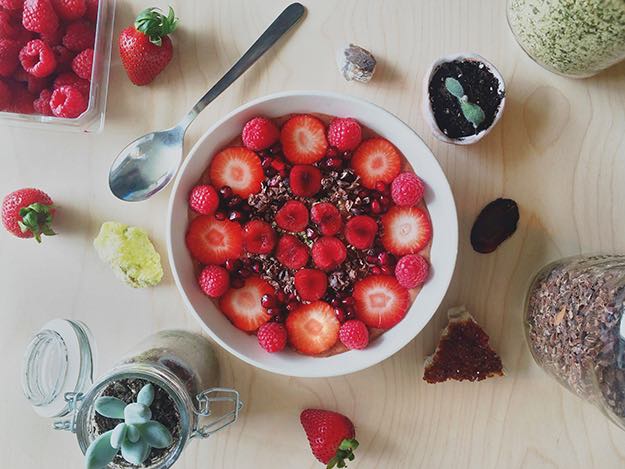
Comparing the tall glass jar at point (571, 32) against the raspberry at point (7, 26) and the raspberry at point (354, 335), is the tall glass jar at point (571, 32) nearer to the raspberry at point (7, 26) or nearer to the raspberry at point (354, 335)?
the raspberry at point (354, 335)

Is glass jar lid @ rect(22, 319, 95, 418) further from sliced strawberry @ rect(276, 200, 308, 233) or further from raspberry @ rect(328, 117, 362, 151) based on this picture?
raspberry @ rect(328, 117, 362, 151)

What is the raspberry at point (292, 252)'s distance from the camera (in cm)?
100

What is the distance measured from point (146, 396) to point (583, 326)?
571 mm

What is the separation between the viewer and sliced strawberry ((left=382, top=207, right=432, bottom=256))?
998mm

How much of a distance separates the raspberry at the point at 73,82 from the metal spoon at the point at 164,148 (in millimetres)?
113

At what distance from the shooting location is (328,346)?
101cm

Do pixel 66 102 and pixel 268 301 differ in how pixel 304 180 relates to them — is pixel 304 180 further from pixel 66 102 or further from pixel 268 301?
pixel 66 102

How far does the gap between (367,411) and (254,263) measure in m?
0.30

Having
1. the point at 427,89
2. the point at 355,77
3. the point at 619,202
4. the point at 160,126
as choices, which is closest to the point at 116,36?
the point at 160,126

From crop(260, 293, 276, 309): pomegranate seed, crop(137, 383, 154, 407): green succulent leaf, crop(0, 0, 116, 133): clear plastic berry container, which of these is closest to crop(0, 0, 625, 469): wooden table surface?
crop(0, 0, 116, 133): clear plastic berry container

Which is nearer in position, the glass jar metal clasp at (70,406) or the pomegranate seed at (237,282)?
the glass jar metal clasp at (70,406)

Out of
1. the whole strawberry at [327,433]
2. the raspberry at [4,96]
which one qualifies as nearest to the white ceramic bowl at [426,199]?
the whole strawberry at [327,433]

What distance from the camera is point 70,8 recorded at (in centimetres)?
105

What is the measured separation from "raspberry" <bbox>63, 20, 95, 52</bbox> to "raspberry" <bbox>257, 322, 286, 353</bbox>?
522mm
